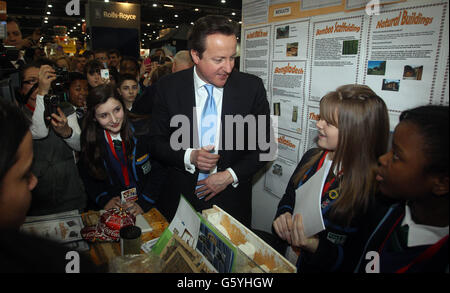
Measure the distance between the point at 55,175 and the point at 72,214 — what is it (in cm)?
73

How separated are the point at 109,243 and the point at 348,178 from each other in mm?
1141

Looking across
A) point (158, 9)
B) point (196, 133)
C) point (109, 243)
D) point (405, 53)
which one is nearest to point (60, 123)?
point (196, 133)

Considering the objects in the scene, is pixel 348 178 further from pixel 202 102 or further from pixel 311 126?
pixel 202 102

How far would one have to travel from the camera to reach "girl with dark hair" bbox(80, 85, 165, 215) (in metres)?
2.12

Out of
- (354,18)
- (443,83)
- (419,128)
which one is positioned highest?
(354,18)

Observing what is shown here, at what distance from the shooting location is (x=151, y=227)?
1.50 meters

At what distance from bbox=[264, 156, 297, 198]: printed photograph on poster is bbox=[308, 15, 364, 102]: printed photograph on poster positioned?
1.92ft

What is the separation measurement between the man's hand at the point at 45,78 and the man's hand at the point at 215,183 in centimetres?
142

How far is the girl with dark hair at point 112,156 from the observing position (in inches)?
83.7

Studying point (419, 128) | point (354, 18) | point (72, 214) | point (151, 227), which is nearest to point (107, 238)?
point (151, 227)

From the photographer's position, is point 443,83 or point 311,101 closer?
point 443,83

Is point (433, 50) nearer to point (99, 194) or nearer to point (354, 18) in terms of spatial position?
point (354, 18)

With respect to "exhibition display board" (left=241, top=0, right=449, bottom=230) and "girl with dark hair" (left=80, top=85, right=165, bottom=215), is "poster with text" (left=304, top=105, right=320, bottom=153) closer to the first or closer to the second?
"exhibition display board" (left=241, top=0, right=449, bottom=230)

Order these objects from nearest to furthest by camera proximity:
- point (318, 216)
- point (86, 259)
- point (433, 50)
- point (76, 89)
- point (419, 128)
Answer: point (86, 259) < point (419, 128) < point (318, 216) < point (433, 50) < point (76, 89)
